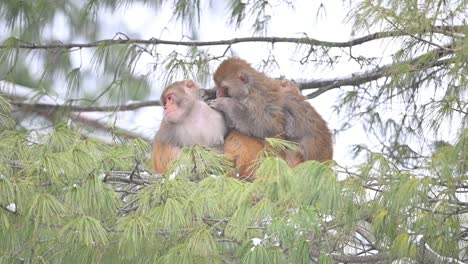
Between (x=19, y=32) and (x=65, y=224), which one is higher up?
(x=19, y=32)

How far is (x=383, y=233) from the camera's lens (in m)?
4.11

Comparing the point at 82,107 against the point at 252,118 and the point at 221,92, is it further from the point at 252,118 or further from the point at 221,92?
the point at 252,118

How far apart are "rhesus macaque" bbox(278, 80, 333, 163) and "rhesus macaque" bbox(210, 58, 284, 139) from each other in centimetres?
5

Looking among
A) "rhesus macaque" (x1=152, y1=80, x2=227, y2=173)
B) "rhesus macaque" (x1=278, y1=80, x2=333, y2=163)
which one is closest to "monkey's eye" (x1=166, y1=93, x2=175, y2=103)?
"rhesus macaque" (x1=152, y1=80, x2=227, y2=173)

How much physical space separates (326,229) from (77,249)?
0.92 m

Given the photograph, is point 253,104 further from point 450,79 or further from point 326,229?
point 326,229

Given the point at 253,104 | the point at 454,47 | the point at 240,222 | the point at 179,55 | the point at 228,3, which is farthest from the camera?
the point at 228,3

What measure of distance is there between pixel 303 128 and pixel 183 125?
630 mm

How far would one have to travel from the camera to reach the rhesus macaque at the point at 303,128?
588 cm

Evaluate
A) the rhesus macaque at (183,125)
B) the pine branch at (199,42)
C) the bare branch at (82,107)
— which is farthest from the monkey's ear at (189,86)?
the bare branch at (82,107)

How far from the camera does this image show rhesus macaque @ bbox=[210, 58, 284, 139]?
577 centimetres

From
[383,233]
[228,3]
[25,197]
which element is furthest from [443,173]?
[228,3]

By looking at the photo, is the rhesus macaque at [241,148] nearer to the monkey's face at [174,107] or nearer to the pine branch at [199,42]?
the monkey's face at [174,107]

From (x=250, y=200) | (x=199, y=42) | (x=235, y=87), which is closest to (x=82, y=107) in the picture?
(x=199, y=42)
